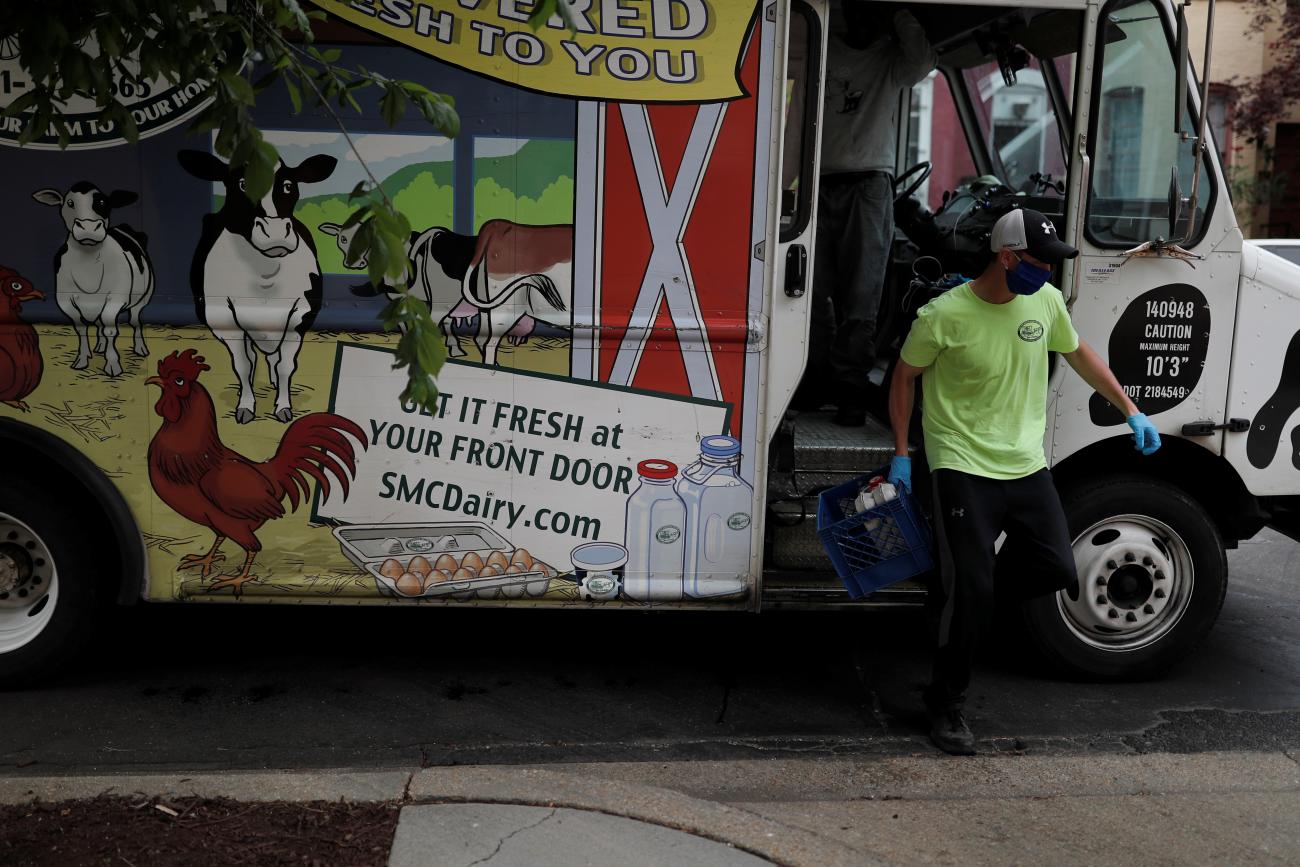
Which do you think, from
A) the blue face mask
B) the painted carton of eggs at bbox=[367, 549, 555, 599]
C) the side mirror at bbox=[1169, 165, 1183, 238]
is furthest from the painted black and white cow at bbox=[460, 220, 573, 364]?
the side mirror at bbox=[1169, 165, 1183, 238]

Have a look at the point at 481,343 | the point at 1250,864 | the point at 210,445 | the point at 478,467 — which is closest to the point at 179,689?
the point at 210,445

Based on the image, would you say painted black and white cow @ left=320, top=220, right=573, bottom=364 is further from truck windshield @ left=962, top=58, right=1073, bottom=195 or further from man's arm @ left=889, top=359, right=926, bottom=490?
truck windshield @ left=962, top=58, right=1073, bottom=195

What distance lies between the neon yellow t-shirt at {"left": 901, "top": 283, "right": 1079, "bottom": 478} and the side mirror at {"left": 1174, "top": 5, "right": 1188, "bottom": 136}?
93cm

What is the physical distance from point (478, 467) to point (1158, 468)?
279cm

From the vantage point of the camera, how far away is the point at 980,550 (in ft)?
14.8

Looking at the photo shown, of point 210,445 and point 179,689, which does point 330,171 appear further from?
point 179,689

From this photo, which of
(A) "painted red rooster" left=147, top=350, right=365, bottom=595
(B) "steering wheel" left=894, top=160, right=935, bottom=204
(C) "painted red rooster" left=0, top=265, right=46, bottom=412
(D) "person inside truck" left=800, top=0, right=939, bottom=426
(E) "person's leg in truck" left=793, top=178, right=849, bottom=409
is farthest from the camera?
(B) "steering wheel" left=894, top=160, right=935, bottom=204

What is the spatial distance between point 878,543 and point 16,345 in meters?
Answer: 3.27

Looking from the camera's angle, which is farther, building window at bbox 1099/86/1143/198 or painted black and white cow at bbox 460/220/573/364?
A: building window at bbox 1099/86/1143/198

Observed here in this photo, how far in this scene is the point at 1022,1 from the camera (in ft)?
15.2

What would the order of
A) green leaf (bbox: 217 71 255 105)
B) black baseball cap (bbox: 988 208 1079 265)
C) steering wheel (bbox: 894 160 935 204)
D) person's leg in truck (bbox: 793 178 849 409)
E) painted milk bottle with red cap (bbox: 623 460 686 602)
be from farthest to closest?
1. steering wheel (bbox: 894 160 935 204)
2. person's leg in truck (bbox: 793 178 849 409)
3. painted milk bottle with red cap (bbox: 623 460 686 602)
4. black baseball cap (bbox: 988 208 1079 265)
5. green leaf (bbox: 217 71 255 105)

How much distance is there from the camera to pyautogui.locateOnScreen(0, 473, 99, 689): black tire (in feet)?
15.9

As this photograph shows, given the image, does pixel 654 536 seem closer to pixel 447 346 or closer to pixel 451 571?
pixel 451 571

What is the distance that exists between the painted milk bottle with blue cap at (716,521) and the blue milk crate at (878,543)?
314mm
